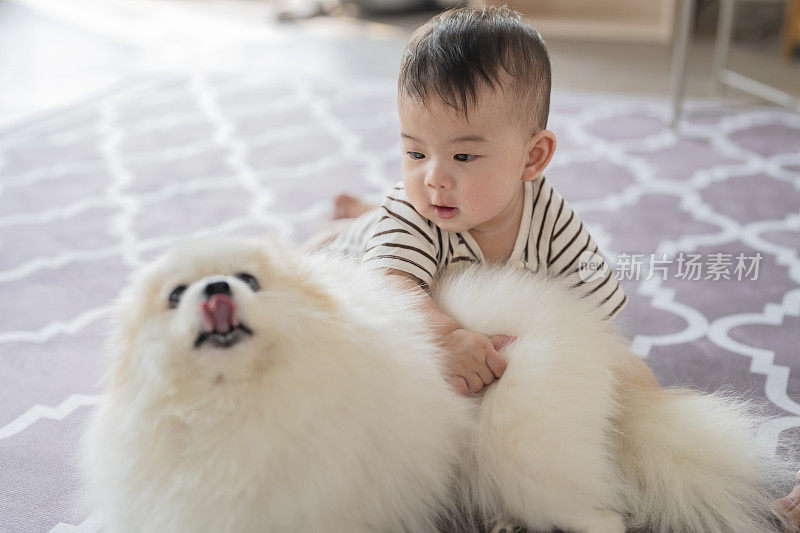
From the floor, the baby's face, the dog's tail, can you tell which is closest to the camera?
the dog's tail

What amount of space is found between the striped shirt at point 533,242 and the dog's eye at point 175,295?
294 mm

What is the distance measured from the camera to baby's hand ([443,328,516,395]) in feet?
2.41

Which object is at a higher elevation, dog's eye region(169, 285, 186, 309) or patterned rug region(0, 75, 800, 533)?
dog's eye region(169, 285, 186, 309)

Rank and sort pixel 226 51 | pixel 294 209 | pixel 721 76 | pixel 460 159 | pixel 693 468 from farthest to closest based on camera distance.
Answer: pixel 226 51, pixel 721 76, pixel 294 209, pixel 460 159, pixel 693 468

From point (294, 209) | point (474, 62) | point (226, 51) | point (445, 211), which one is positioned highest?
point (474, 62)

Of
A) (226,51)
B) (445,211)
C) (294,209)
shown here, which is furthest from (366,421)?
(226,51)

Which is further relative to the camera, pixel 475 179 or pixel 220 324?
pixel 475 179

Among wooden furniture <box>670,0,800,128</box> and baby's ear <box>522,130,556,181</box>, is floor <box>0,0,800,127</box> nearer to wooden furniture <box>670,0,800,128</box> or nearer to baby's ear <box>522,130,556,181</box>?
wooden furniture <box>670,0,800,128</box>

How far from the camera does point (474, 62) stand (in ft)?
2.65

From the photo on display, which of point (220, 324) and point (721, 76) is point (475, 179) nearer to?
point (220, 324)

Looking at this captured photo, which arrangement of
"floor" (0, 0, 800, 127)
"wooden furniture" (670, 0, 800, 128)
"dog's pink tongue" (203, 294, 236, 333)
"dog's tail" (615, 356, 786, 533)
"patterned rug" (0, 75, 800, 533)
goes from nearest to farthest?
"dog's pink tongue" (203, 294, 236, 333)
"dog's tail" (615, 356, 786, 533)
"patterned rug" (0, 75, 800, 533)
"wooden furniture" (670, 0, 800, 128)
"floor" (0, 0, 800, 127)

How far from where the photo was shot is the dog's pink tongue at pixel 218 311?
0.60 m

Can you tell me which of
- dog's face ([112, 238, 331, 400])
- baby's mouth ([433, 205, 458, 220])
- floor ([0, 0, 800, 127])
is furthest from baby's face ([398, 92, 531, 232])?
floor ([0, 0, 800, 127])

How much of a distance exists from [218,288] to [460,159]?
14.1 inches
